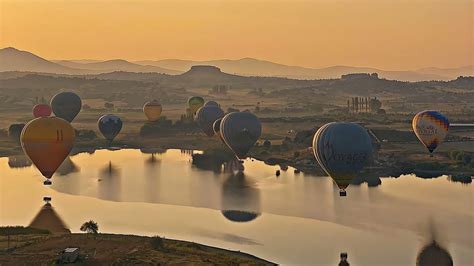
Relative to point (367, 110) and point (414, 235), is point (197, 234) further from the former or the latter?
point (367, 110)

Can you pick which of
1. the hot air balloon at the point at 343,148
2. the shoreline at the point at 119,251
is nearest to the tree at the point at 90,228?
the shoreline at the point at 119,251

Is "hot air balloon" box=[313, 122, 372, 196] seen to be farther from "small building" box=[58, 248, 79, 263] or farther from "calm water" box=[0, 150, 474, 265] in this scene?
"small building" box=[58, 248, 79, 263]

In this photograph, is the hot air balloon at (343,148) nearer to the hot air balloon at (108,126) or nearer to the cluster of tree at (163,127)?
the hot air balloon at (108,126)

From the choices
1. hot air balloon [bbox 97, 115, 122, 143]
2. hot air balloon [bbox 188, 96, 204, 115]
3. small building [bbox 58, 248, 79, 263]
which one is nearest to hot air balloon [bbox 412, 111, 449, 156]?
hot air balloon [bbox 97, 115, 122, 143]

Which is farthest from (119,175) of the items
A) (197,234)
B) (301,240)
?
(301,240)

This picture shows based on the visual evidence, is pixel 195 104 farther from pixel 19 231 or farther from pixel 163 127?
pixel 19 231

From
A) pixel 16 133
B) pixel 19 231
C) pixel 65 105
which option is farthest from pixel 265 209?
pixel 65 105
